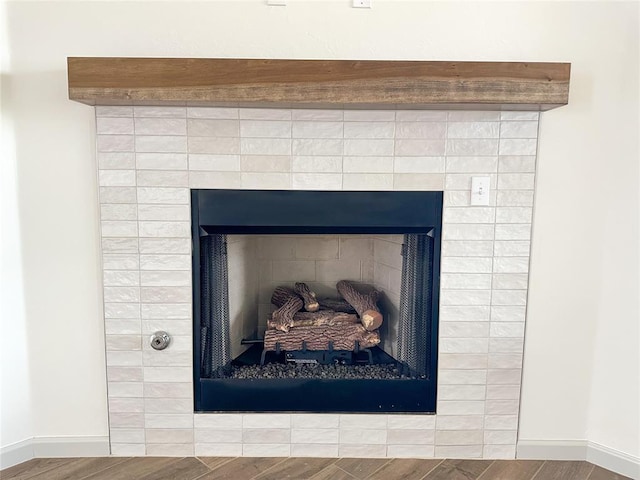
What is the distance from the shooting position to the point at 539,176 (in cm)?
171

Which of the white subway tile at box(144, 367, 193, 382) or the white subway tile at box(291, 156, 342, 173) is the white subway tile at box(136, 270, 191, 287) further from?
the white subway tile at box(291, 156, 342, 173)

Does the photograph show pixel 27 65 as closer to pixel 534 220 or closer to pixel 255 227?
pixel 255 227

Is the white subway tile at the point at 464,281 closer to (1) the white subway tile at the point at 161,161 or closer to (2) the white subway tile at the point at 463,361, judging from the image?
(2) the white subway tile at the point at 463,361

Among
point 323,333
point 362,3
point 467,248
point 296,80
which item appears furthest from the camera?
point 323,333

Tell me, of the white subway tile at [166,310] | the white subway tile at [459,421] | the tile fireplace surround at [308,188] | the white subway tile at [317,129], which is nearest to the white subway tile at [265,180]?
the tile fireplace surround at [308,188]

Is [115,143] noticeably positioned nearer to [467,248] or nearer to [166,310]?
[166,310]

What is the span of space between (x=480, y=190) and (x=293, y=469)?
3.96ft

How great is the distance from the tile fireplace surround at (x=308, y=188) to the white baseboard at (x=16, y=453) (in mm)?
309

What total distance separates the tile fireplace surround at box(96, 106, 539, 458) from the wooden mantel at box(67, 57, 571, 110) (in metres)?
0.18

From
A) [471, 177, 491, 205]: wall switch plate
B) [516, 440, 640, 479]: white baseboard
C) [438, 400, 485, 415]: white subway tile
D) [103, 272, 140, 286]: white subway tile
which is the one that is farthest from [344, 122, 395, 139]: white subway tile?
[516, 440, 640, 479]: white baseboard

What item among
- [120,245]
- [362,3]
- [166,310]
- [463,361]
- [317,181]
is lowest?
[463,361]

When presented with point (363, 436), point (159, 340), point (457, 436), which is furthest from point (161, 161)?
point (457, 436)

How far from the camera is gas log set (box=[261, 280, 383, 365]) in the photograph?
75.2 inches

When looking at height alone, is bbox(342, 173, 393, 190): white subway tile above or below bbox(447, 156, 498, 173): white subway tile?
below
